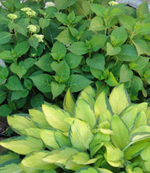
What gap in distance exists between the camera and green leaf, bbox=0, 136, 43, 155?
1.10 m

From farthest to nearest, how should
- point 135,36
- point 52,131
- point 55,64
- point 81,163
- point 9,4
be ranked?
point 9,4, point 135,36, point 55,64, point 52,131, point 81,163

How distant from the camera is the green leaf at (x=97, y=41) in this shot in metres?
1.44

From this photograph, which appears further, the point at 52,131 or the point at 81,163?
the point at 52,131

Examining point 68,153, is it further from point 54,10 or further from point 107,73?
point 54,10

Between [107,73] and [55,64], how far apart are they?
33cm

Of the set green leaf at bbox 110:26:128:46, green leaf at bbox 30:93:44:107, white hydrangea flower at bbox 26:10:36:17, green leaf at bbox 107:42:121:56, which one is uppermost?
white hydrangea flower at bbox 26:10:36:17

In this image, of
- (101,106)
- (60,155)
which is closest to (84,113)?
(101,106)

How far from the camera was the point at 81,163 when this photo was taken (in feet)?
3.12

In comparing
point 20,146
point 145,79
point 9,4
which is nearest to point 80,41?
point 145,79

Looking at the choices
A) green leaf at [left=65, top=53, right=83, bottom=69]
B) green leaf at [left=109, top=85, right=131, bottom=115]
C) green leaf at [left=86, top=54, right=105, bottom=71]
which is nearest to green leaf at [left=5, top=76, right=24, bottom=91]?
green leaf at [left=65, top=53, right=83, bottom=69]

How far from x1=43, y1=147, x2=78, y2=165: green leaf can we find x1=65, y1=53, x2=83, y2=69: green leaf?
0.61 metres

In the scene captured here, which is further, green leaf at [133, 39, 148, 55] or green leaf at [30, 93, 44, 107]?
green leaf at [30, 93, 44, 107]

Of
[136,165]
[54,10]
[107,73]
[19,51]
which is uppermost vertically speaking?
[54,10]

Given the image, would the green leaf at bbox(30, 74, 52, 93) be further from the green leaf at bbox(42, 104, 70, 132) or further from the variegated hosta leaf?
the variegated hosta leaf
